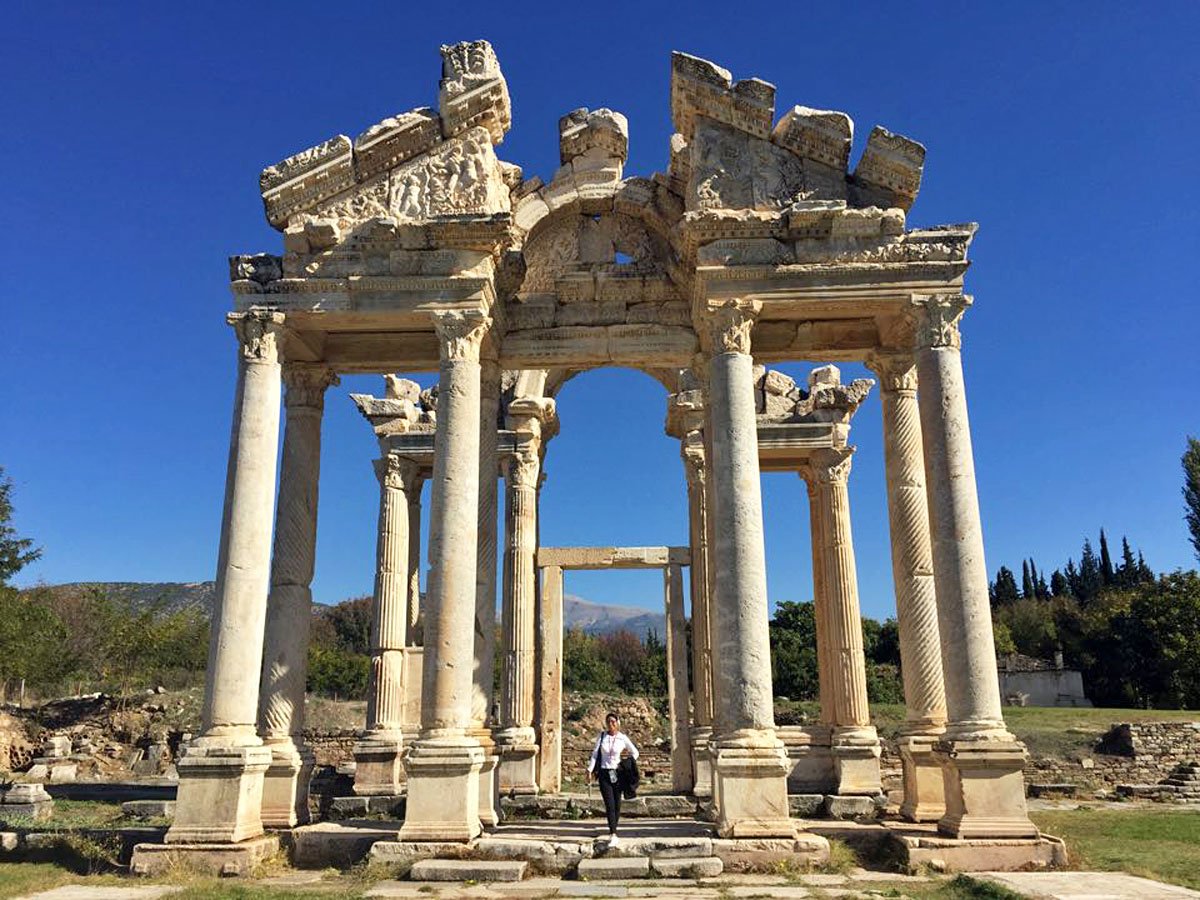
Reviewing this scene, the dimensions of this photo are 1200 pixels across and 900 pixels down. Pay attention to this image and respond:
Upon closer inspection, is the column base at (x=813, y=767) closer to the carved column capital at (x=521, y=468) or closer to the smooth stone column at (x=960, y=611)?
the smooth stone column at (x=960, y=611)

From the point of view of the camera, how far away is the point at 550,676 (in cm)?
2106

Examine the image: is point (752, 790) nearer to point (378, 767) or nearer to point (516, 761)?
point (516, 761)

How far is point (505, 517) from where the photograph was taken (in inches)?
840

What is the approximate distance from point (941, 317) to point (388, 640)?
1432 cm

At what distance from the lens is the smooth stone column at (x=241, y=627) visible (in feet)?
39.9

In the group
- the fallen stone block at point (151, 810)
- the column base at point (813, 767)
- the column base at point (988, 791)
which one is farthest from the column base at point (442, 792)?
the fallen stone block at point (151, 810)

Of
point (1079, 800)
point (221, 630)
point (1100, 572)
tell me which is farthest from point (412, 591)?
point (1100, 572)

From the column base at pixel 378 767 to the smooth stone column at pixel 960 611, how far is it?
12300 mm

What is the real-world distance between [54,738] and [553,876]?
29.9m

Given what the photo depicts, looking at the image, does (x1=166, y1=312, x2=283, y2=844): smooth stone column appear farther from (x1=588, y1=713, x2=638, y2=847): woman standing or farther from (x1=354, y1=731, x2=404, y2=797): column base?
(x1=354, y1=731, x2=404, y2=797): column base

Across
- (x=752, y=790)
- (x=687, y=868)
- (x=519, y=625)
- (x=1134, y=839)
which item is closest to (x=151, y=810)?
(x=519, y=625)

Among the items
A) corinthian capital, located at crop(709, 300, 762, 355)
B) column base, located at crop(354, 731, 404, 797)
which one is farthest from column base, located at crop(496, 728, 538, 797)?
corinthian capital, located at crop(709, 300, 762, 355)

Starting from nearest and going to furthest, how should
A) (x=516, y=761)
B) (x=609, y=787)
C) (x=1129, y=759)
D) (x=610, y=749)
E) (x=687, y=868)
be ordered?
(x=687, y=868), (x=609, y=787), (x=610, y=749), (x=516, y=761), (x=1129, y=759)

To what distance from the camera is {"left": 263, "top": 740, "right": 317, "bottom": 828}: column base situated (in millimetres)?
13664
